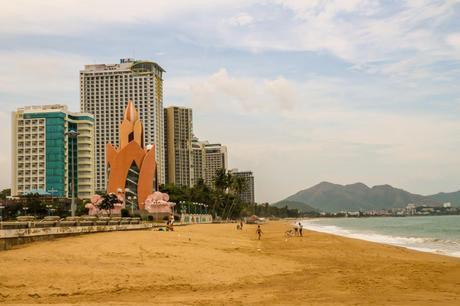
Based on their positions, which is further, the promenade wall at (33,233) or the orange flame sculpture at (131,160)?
the orange flame sculpture at (131,160)

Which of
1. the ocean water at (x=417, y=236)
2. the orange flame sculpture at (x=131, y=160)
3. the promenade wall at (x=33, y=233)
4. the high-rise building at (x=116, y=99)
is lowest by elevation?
the ocean water at (x=417, y=236)

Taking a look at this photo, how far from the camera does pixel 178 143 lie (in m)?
165

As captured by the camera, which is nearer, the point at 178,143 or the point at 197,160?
the point at 178,143

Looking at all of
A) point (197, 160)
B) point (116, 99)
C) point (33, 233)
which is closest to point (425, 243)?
point (33, 233)

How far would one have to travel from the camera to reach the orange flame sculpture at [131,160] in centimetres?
9444

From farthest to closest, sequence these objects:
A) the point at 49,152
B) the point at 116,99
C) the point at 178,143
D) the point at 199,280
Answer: the point at 178,143 → the point at 116,99 → the point at 49,152 → the point at 199,280

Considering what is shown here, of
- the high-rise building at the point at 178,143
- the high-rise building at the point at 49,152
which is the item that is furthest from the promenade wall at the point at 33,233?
the high-rise building at the point at 178,143

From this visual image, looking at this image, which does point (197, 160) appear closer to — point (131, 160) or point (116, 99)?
point (116, 99)

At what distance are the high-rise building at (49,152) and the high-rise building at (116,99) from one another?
74.8 feet

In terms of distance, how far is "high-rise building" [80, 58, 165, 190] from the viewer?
486 feet

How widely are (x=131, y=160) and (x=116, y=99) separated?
2333 inches

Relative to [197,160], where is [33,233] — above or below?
below

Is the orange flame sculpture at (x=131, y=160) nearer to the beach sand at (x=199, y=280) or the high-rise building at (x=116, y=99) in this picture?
the high-rise building at (x=116, y=99)

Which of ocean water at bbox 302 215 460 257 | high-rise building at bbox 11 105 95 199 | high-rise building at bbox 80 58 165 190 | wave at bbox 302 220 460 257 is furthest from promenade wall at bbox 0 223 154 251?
high-rise building at bbox 80 58 165 190
